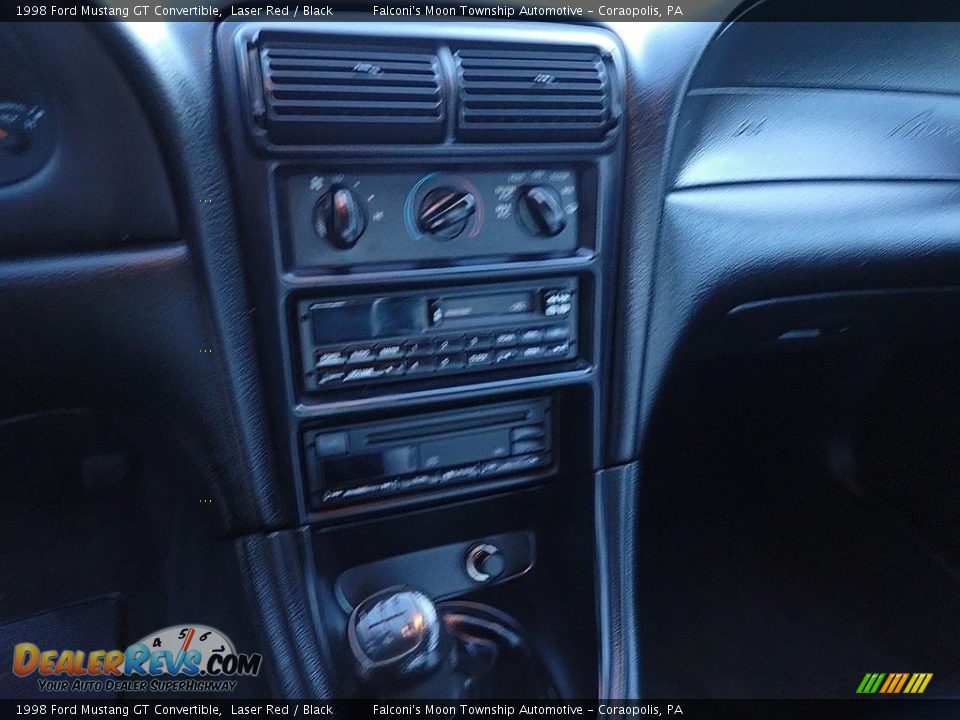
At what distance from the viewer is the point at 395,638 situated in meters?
0.96

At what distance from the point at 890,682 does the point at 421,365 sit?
101 cm

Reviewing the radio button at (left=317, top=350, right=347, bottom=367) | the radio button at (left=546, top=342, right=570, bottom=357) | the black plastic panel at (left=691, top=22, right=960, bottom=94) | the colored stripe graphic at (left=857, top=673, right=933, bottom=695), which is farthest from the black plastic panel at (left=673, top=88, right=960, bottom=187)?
the colored stripe graphic at (left=857, top=673, right=933, bottom=695)

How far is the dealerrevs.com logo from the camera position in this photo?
1082 mm

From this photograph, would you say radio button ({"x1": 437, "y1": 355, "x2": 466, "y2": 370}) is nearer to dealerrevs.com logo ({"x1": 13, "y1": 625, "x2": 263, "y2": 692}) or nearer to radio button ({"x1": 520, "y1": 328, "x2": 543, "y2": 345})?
radio button ({"x1": 520, "y1": 328, "x2": 543, "y2": 345})

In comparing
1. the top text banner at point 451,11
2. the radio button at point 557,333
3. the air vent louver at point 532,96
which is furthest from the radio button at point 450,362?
the top text banner at point 451,11

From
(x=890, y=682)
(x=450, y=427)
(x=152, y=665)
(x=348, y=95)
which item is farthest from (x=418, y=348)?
(x=890, y=682)

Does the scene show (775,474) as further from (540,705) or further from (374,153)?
(374,153)

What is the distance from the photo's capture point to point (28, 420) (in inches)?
45.9

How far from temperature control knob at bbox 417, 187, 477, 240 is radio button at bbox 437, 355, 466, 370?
0.14 metres

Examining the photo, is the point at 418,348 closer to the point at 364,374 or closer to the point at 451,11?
the point at 364,374

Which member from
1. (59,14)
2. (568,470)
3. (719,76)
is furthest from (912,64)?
(59,14)

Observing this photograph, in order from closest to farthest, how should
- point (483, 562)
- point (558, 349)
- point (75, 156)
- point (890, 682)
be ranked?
point (75, 156) < point (558, 349) < point (483, 562) < point (890, 682)

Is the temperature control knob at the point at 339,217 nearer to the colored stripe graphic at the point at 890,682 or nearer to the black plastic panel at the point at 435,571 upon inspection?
the black plastic panel at the point at 435,571

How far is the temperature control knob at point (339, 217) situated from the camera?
2.80ft
